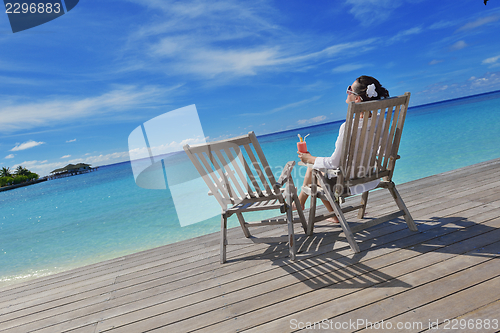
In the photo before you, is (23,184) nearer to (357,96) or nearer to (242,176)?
(242,176)

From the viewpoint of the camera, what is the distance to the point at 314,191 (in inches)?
99.7

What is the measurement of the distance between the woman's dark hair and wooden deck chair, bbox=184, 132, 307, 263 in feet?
2.69

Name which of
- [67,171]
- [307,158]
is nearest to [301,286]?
[307,158]

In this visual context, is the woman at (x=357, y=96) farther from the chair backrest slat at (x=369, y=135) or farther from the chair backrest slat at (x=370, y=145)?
the chair backrest slat at (x=370, y=145)

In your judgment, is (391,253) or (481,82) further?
(481,82)

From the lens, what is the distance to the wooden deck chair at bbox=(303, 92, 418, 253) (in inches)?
82.6

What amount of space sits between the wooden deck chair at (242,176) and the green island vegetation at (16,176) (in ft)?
183

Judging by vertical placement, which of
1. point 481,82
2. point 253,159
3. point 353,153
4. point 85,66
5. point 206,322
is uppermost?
point 85,66

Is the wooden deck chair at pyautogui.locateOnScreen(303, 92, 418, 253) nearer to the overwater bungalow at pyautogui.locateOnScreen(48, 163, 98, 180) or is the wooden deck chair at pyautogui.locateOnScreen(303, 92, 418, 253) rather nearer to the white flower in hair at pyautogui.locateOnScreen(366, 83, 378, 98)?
the white flower in hair at pyautogui.locateOnScreen(366, 83, 378, 98)

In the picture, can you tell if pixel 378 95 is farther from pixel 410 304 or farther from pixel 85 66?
pixel 85 66

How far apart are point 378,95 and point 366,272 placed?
1356mm

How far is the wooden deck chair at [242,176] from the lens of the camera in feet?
6.98

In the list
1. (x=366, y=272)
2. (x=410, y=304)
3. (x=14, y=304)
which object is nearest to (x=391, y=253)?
(x=366, y=272)

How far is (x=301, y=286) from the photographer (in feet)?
6.09
